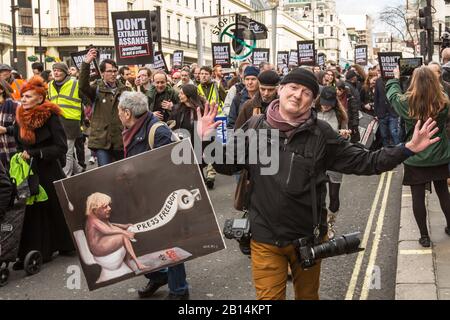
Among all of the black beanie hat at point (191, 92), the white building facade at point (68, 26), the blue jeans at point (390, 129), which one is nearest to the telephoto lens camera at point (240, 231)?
the black beanie hat at point (191, 92)

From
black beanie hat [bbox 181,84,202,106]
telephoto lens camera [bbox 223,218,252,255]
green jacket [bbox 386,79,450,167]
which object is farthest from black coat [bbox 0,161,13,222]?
green jacket [bbox 386,79,450,167]

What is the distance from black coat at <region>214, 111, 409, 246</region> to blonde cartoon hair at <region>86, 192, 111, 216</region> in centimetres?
121

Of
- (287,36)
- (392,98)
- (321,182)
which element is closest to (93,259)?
(321,182)

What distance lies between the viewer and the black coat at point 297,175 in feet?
11.9

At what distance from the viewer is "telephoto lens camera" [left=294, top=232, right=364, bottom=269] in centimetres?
359

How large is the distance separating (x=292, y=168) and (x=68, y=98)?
6942mm

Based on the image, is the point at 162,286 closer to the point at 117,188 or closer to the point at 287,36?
the point at 117,188

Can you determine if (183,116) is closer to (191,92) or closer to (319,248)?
A: (191,92)

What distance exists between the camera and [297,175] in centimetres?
361

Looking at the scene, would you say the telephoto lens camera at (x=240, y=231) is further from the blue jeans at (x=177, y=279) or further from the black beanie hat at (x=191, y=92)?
the black beanie hat at (x=191, y=92)

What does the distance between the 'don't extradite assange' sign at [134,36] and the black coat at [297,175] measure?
7.38 metres
